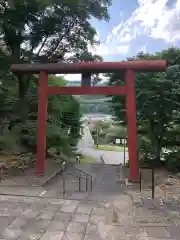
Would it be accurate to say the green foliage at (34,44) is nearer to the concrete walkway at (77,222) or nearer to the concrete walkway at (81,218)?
the concrete walkway at (81,218)

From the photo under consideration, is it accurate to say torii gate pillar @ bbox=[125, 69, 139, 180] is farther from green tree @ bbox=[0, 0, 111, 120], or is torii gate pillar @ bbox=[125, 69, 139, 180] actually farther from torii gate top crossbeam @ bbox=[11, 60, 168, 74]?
green tree @ bbox=[0, 0, 111, 120]

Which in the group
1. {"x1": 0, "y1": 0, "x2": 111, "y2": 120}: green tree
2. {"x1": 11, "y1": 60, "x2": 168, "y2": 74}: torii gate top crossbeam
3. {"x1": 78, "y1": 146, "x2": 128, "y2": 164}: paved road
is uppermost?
{"x1": 0, "y1": 0, "x2": 111, "y2": 120}: green tree

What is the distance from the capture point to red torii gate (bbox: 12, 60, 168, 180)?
9.95 metres

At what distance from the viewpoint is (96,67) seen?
33.3 feet

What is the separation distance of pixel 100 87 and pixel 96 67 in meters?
0.72

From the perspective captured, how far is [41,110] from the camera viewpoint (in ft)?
34.7

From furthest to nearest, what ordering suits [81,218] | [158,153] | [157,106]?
1. [158,153]
2. [157,106]
3. [81,218]

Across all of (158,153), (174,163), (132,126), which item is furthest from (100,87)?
(158,153)

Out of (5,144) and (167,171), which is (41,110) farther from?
(167,171)

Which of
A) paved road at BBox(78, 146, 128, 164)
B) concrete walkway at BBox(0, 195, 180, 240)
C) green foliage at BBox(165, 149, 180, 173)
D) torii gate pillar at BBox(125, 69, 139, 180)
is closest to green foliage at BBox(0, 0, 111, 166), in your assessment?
torii gate pillar at BBox(125, 69, 139, 180)

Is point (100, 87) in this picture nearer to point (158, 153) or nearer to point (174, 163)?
point (174, 163)

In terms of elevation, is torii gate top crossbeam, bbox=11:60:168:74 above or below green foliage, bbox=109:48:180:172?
above

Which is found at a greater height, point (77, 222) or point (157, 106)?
point (157, 106)

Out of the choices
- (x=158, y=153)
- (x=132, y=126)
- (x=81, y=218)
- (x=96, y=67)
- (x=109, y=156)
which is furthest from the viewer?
(x=109, y=156)
